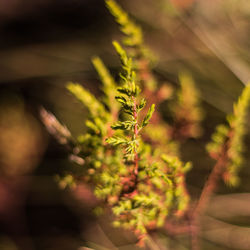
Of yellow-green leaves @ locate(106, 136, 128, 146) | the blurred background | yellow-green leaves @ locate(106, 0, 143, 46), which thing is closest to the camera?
yellow-green leaves @ locate(106, 136, 128, 146)

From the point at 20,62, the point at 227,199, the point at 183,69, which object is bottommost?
the point at 227,199

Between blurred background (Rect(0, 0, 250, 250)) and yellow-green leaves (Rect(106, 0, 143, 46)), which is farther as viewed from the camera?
blurred background (Rect(0, 0, 250, 250))

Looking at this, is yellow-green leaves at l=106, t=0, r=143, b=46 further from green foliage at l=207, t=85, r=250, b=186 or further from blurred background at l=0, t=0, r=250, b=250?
blurred background at l=0, t=0, r=250, b=250

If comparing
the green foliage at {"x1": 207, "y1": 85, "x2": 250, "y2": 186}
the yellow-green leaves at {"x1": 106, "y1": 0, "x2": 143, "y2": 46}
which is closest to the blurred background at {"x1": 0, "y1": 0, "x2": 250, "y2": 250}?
the green foliage at {"x1": 207, "y1": 85, "x2": 250, "y2": 186}

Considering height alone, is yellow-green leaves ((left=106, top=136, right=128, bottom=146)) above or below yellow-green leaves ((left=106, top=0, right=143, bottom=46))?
below

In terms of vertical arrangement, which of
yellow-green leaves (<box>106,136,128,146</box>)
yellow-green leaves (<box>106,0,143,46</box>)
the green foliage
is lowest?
yellow-green leaves (<box>106,136,128,146</box>)

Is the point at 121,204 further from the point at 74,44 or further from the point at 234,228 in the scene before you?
the point at 74,44

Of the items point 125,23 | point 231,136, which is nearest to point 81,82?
point 125,23

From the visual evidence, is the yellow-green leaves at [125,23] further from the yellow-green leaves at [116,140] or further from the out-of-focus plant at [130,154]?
the yellow-green leaves at [116,140]

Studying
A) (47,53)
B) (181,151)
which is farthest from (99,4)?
(181,151)
